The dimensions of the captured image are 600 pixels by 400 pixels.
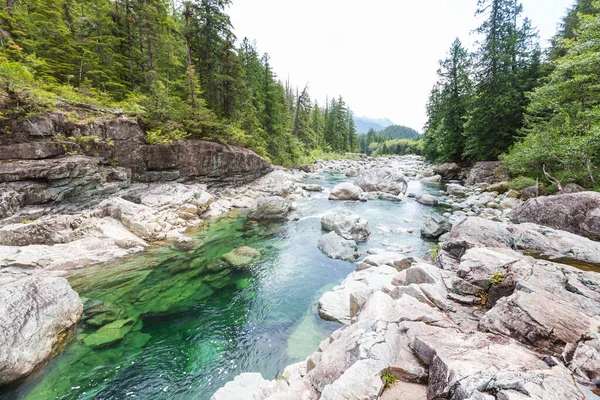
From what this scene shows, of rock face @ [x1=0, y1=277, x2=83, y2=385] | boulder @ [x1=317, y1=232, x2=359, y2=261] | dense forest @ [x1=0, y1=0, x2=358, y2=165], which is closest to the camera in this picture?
rock face @ [x1=0, y1=277, x2=83, y2=385]

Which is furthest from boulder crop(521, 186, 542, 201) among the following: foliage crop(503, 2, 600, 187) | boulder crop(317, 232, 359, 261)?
boulder crop(317, 232, 359, 261)

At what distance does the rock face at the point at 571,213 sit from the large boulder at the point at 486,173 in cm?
1231

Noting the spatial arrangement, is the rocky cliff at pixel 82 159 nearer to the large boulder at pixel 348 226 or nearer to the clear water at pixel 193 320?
the clear water at pixel 193 320

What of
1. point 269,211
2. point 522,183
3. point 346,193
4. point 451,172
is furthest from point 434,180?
point 269,211

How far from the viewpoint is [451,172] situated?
27.8m

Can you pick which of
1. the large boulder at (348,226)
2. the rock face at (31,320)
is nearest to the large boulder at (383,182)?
the large boulder at (348,226)

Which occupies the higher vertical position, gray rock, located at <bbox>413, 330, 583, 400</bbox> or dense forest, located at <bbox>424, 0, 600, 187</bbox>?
dense forest, located at <bbox>424, 0, 600, 187</bbox>

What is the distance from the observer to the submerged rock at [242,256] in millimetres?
9773

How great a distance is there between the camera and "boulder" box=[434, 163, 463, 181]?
27261 millimetres

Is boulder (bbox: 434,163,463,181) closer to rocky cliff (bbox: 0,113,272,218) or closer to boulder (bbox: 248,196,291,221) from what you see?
boulder (bbox: 248,196,291,221)

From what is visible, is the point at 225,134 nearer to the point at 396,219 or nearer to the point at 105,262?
the point at 105,262

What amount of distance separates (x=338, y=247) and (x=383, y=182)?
1337 centimetres

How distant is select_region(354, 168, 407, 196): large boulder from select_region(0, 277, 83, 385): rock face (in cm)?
2082

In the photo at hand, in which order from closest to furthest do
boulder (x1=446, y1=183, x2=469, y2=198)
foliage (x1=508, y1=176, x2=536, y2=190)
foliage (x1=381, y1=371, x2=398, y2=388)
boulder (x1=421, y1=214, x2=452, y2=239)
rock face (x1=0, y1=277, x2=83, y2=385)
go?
foliage (x1=381, y1=371, x2=398, y2=388)
rock face (x1=0, y1=277, x2=83, y2=385)
boulder (x1=421, y1=214, x2=452, y2=239)
foliage (x1=508, y1=176, x2=536, y2=190)
boulder (x1=446, y1=183, x2=469, y2=198)
